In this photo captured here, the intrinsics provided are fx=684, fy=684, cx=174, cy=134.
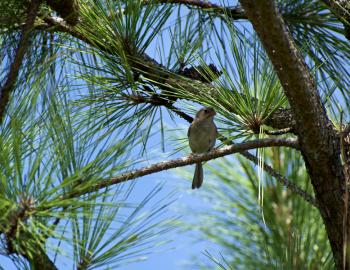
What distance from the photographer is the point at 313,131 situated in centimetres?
204

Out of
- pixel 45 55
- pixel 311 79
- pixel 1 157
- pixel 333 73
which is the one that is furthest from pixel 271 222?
pixel 1 157

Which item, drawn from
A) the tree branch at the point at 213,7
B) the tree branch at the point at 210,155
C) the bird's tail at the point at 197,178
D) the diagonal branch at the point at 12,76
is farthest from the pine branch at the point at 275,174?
the bird's tail at the point at 197,178

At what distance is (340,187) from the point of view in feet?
6.73

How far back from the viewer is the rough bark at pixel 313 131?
75.2 inches

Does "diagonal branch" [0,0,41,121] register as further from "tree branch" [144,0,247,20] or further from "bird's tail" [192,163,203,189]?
"bird's tail" [192,163,203,189]

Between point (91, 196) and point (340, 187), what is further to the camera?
point (340, 187)

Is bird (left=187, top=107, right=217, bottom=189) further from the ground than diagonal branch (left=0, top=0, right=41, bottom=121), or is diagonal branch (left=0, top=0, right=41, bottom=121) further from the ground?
diagonal branch (left=0, top=0, right=41, bottom=121)

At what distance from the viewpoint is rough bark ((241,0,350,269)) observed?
191 centimetres

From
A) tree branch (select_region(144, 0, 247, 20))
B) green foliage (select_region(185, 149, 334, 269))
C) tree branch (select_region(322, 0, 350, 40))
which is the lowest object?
green foliage (select_region(185, 149, 334, 269))

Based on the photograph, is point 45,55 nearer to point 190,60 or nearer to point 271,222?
point 190,60

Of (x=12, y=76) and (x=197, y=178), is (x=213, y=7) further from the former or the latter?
(x=12, y=76)

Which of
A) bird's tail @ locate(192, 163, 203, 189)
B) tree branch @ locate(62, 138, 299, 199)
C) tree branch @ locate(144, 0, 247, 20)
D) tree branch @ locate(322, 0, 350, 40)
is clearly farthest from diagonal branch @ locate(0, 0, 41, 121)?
bird's tail @ locate(192, 163, 203, 189)

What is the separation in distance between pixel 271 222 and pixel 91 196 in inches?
41.8

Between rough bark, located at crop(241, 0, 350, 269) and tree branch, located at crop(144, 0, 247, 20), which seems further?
tree branch, located at crop(144, 0, 247, 20)
